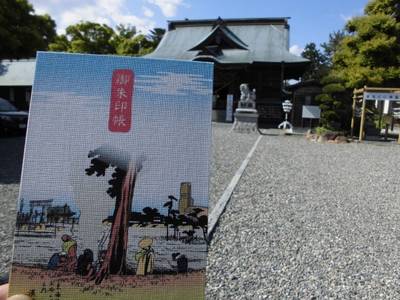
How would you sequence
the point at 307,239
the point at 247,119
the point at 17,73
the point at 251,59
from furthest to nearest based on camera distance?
the point at 17,73, the point at 251,59, the point at 247,119, the point at 307,239

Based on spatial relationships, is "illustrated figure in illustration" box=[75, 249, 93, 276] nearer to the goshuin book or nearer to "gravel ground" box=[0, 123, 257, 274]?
the goshuin book

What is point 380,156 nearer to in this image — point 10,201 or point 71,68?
point 10,201

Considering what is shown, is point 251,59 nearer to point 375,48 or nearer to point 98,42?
point 375,48

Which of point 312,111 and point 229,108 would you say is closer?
point 312,111

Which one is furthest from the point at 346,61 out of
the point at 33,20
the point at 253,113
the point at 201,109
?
the point at 33,20

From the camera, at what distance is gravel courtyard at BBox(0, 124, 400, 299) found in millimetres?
2521

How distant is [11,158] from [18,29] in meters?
16.0

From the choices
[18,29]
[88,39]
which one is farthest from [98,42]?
[18,29]

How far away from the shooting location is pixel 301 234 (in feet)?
11.5

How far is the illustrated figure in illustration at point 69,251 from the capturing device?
1.40 metres

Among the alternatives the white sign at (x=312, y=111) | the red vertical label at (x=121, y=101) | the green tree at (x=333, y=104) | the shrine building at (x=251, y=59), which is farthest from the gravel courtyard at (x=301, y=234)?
the shrine building at (x=251, y=59)

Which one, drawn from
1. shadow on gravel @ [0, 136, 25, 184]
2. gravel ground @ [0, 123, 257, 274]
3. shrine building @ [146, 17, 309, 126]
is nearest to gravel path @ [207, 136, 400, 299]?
gravel ground @ [0, 123, 257, 274]

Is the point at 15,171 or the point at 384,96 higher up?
the point at 384,96

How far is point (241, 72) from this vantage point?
1902 centimetres
